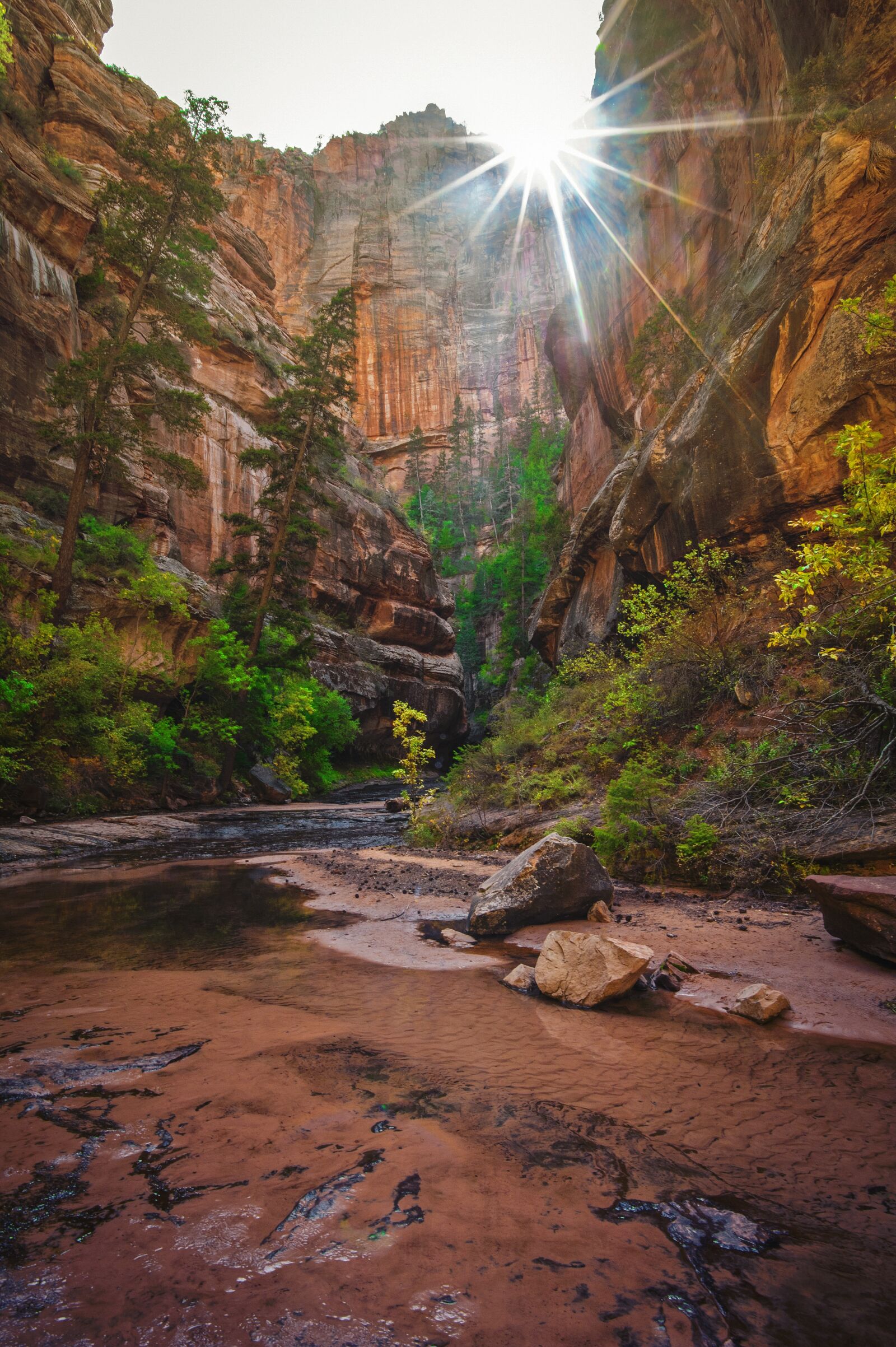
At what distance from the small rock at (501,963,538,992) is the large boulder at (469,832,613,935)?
4.52 ft

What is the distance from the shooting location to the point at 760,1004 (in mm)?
3504

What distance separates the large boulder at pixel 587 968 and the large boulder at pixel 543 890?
1.59 m

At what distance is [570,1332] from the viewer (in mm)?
1464

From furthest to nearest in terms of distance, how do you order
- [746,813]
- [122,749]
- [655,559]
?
[655,559] → [122,749] → [746,813]

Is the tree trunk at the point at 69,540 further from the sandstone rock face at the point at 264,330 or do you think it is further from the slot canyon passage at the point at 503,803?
the sandstone rock face at the point at 264,330

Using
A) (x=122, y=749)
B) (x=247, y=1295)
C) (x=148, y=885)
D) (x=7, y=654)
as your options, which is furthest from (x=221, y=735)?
(x=247, y=1295)

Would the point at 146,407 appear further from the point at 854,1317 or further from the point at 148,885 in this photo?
the point at 854,1317

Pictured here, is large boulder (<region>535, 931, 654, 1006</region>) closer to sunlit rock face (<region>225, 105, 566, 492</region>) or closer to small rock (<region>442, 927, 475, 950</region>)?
small rock (<region>442, 927, 475, 950</region>)

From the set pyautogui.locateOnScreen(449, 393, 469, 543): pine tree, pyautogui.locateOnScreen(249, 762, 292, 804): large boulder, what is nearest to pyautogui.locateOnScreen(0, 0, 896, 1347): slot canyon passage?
pyautogui.locateOnScreen(249, 762, 292, 804): large boulder

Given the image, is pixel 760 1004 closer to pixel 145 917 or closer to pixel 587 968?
pixel 587 968

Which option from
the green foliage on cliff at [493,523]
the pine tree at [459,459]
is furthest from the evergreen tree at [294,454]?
the pine tree at [459,459]

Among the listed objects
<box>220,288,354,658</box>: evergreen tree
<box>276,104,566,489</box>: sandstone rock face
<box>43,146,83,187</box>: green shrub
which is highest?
<box>276,104,566,489</box>: sandstone rock face

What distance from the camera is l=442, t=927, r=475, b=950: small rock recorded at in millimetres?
5305

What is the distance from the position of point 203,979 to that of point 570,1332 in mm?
3628
